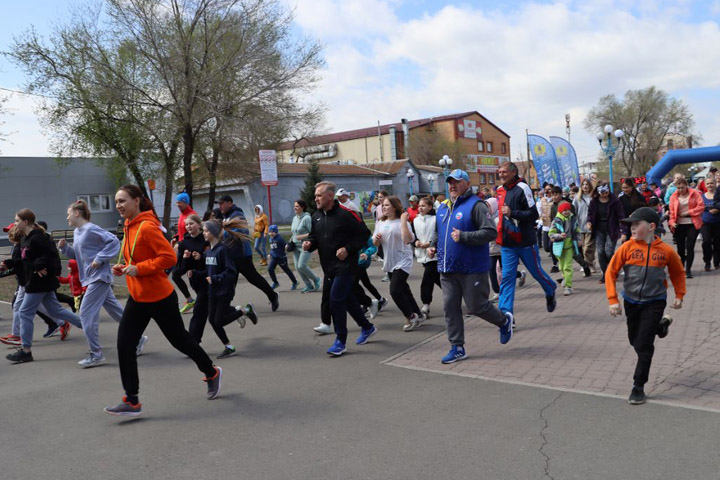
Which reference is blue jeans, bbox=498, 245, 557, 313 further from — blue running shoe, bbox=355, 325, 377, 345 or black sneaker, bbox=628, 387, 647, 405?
black sneaker, bbox=628, 387, 647, 405

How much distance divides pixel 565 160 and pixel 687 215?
40.3 feet

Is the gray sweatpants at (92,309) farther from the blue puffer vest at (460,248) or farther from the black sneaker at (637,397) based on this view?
the black sneaker at (637,397)

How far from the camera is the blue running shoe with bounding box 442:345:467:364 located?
19.0 feet

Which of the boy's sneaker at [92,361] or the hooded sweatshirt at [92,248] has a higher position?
the hooded sweatshirt at [92,248]

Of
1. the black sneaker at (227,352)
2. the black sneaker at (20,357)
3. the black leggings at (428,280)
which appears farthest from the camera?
the black leggings at (428,280)

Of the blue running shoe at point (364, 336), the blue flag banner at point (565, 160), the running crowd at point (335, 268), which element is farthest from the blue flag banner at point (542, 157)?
the blue running shoe at point (364, 336)

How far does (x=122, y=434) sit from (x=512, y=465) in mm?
2801

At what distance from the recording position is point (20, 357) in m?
6.83

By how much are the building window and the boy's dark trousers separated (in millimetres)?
39683

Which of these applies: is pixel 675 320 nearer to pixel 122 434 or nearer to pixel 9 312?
pixel 122 434

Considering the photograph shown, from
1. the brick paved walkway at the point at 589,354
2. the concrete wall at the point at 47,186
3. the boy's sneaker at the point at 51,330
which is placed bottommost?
the brick paved walkway at the point at 589,354

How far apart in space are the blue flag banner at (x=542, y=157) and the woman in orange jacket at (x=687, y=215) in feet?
35.7

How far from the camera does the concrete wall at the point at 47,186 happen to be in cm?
3541

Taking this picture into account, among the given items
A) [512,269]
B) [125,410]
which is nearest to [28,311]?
[125,410]
